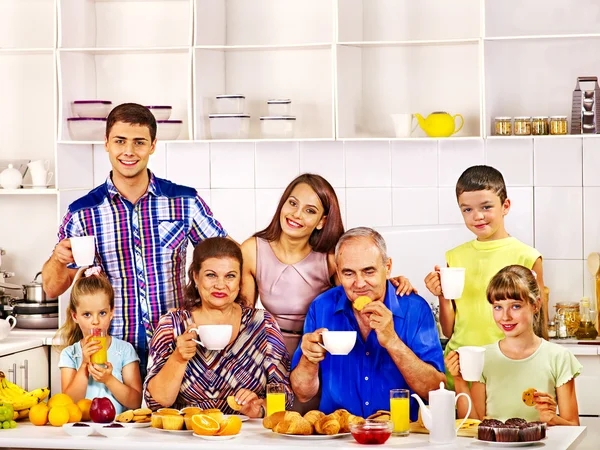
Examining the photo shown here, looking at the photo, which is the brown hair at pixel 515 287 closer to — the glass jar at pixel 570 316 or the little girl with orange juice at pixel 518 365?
the little girl with orange juice at pixel 518 365

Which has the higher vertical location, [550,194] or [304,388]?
[550,194]

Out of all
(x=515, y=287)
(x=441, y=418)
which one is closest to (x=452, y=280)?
(x=515, y=287)

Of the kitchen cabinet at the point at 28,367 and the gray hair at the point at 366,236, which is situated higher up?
the gray hair at the point at 366,236

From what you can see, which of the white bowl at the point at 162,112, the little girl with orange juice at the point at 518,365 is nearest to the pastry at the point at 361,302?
the little girl with orange juice at the point at 518,365

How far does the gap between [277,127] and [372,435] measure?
7.15ft

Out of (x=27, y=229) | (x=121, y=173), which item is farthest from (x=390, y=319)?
(x=27, y=229)

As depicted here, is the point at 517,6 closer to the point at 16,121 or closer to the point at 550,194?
the point at 550,194

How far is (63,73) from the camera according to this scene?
4465mm

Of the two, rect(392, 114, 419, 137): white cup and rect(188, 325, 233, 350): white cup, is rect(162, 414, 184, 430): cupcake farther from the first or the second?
rect(392, 114, 419, 137): white cup

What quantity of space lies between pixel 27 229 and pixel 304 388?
2400mm

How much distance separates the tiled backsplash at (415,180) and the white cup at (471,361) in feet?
6.22

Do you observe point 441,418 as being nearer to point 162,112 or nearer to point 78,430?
point 78,430

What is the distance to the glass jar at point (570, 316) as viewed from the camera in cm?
412

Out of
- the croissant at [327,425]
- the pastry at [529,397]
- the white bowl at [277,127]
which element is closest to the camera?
the croissant at [327,425]
